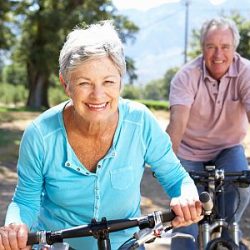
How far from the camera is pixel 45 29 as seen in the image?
27.5 metres

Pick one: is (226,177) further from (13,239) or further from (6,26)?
(6,26)

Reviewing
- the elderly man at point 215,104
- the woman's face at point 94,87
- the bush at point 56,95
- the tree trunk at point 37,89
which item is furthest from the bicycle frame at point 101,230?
the bush at point 56,95

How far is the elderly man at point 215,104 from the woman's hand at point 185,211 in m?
1.35

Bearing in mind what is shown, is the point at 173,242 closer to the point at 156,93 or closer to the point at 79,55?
the point at 79,55

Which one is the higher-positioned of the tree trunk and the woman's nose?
the tree trunk

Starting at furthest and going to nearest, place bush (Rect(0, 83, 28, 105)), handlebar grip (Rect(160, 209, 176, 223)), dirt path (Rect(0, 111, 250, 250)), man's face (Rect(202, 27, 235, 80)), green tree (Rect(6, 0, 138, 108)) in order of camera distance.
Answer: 1. bush (Rect(0, 83, 28, 105))
2. green tree (Rect(6, 0, 138, 108))
3. dirt path (Rect(0, 111, 250, 250))
4. man's face (Rect(202, 27, 235, 80))
5. handlebar grip (Rect(160, 209, 176, 223))

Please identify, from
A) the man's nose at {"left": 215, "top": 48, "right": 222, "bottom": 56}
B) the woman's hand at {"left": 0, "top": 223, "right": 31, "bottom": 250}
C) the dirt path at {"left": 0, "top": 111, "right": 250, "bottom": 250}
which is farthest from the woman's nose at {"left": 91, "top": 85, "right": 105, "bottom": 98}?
the dirt path at {"left": 0, "top": 111, "right": 250, "bottom": 250}

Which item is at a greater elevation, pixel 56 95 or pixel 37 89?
pixel 56 95

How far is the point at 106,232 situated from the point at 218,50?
179 centimetres

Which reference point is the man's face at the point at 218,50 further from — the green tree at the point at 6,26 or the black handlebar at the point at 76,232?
the green tree at the point at 6,26

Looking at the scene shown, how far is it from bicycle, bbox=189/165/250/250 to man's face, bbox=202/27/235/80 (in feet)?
2.41

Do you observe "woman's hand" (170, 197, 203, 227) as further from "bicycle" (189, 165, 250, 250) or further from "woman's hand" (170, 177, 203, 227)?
"bicycle" (189, 165, 250, 250)

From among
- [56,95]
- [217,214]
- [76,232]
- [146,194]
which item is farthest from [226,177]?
[56,95]

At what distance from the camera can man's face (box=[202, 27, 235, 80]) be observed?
11.1 ft
